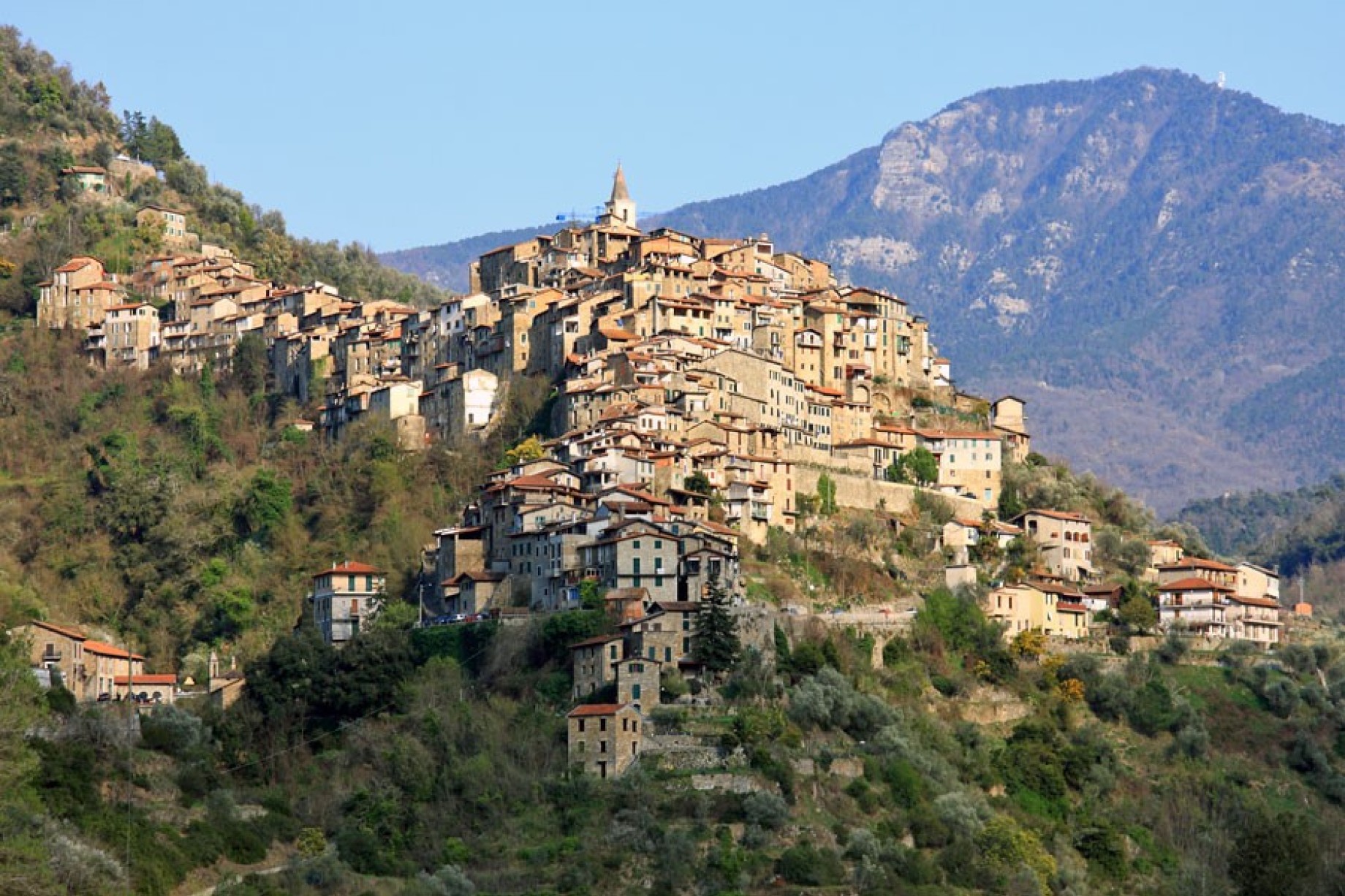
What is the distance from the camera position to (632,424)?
78.9m

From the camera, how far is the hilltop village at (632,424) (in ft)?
231

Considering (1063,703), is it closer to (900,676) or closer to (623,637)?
(900,676)

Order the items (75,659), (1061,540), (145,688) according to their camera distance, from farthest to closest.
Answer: (1061,540), (145,688), (75,659)

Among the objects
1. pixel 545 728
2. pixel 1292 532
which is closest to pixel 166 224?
pixel 545 728

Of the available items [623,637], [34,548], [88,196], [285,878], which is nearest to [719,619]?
[623,637]

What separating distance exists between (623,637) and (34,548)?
27908 mm

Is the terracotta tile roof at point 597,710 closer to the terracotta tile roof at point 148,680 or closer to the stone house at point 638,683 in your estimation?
the stone house at point 638,683

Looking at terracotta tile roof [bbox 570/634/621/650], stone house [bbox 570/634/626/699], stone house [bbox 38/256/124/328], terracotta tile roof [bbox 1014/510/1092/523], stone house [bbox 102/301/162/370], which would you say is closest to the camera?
stone house [bbox 570/634/626/699]

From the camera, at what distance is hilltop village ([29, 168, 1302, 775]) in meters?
70.4

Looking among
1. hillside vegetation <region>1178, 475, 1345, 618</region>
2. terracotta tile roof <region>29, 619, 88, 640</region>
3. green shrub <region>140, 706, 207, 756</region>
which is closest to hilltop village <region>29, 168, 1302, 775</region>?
terracotta tile roof <region>29, 619, 88, 640</region>

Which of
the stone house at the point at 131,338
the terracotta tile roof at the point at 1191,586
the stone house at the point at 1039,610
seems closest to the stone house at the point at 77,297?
the stone house at the point at 131,338

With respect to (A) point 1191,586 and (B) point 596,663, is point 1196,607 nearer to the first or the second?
(A) point 1191,586

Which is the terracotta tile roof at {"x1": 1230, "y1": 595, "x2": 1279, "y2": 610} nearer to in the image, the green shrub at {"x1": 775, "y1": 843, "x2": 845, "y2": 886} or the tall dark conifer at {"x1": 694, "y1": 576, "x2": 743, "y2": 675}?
the tall dark conifer at {"x1": 694, "y1": 576, "x2": 743, "y2": 675}

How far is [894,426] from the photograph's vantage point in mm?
87000
